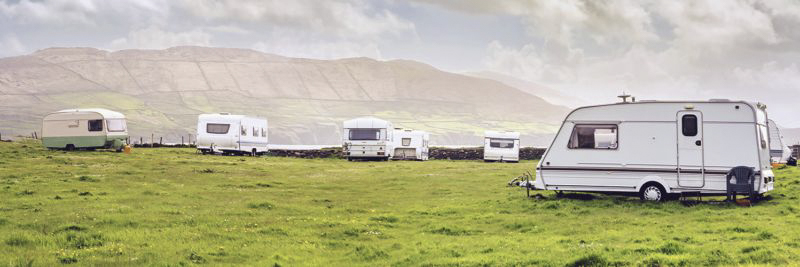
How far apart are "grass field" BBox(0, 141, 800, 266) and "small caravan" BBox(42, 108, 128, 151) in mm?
20686

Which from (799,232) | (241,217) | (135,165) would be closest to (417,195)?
(241,217)

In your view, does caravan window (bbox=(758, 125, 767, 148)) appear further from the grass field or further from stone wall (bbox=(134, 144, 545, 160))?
stone wall (bbox=(134, 144, 545, 160))

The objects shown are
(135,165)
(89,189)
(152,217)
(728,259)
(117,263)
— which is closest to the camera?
(728,259)

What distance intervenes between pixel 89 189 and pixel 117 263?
42.9ft

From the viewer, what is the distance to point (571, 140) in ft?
71.6

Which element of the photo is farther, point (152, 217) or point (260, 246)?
point (152, 217)

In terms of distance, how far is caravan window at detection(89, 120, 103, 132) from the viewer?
159 feet

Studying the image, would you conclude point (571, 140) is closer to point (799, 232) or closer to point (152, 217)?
point (799, 232)

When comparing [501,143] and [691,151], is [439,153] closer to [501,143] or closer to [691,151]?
[501,143]

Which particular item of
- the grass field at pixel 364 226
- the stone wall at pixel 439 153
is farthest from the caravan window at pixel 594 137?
the stone wall at pixel 439 153

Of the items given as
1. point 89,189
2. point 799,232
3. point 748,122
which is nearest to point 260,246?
point 799,232

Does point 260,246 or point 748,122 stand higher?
point 748,122

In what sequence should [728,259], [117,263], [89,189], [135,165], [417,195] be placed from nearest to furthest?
[728,259], [117,263], [89,189], [417,195], [135,165]

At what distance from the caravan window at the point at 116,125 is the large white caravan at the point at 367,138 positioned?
15900 mm
